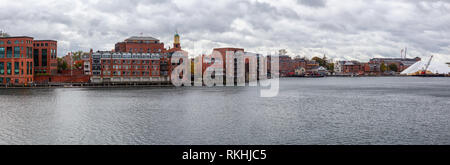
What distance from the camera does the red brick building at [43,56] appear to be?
111 meters

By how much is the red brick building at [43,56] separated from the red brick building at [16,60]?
4.20m

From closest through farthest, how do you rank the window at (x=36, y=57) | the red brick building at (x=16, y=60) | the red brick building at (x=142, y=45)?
the red brick building at (x=16, y=60)
the window at (x=36, y=57)
the red brick building at (x=142, y=45)

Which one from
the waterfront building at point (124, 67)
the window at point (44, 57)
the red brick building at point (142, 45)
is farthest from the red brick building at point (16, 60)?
the red brick building at point (142, 45)

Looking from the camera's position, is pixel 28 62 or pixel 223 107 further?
pixel 28 62

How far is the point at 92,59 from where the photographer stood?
11419 cm

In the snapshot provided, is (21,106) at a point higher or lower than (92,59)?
lower

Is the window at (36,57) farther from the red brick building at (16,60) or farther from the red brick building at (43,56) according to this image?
the red brick building at (16,60)

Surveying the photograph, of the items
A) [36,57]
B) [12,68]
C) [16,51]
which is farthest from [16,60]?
[36,57]

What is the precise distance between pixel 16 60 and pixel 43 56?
11548 millimetres
